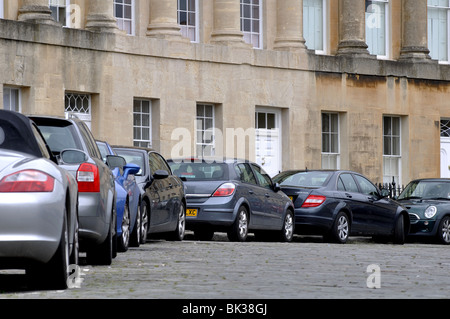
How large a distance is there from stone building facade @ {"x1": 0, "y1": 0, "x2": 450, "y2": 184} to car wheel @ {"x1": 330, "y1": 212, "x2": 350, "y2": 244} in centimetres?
1062

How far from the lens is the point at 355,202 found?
2445 cm

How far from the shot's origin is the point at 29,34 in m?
31.3

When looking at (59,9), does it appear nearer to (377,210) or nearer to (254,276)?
(377,210)

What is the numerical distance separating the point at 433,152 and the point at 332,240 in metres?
19.9

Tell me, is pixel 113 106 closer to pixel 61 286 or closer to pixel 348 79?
pixel 348 79

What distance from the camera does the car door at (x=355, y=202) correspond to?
79.8ft

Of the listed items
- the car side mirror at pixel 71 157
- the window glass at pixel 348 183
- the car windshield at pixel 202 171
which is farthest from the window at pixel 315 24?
the car side mirror at pixel 71 157

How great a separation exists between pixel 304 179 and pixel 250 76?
12770mm

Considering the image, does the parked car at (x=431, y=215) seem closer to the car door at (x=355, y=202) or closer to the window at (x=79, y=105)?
the car door at (x=355, y=202)

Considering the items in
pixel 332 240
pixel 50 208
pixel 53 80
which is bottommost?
pixel 332 240

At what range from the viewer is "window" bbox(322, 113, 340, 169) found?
4031 centimetres

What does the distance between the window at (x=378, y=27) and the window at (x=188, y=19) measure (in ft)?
24.4

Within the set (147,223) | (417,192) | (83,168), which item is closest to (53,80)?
(417,192)

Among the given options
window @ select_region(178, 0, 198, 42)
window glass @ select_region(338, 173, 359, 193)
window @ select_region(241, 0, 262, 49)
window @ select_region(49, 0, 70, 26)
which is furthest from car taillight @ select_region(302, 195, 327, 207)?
window @ select_region(241, 0, 262, 49)
